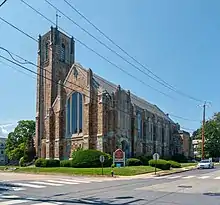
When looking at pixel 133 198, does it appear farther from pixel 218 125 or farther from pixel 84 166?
pixel 218 125

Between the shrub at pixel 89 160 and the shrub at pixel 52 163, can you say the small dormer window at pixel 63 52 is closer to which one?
the shrub at pixel 52 163

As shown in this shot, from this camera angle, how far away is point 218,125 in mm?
88188

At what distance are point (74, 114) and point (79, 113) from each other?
3.63 ft

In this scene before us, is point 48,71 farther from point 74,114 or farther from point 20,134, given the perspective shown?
point 20,134

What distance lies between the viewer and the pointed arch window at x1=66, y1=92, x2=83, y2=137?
180 ft

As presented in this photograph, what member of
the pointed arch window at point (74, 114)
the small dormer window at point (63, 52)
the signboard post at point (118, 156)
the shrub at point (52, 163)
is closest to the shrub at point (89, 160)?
the shrub at point (52, 163)

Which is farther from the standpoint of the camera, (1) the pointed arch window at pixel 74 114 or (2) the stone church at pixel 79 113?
(1) the pointed arch window at pixel 74 114

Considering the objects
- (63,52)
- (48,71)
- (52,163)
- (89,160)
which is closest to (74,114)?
(52,163)

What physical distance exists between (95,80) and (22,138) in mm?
36155

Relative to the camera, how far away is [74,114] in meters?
56.0

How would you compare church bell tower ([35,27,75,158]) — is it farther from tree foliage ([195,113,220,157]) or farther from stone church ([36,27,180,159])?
tree foliage ([195,113,220,157])

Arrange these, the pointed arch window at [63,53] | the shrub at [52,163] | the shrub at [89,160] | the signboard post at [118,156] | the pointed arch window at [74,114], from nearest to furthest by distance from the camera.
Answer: the signboard post at [118,156], the shrub at [89,160], the shrub at [52,163], the pointed arch window at [74,114], the pointed arch window at [63,53]

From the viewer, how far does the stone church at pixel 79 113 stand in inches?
2063

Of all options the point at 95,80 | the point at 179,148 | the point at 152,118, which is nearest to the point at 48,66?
the point at 95,80
